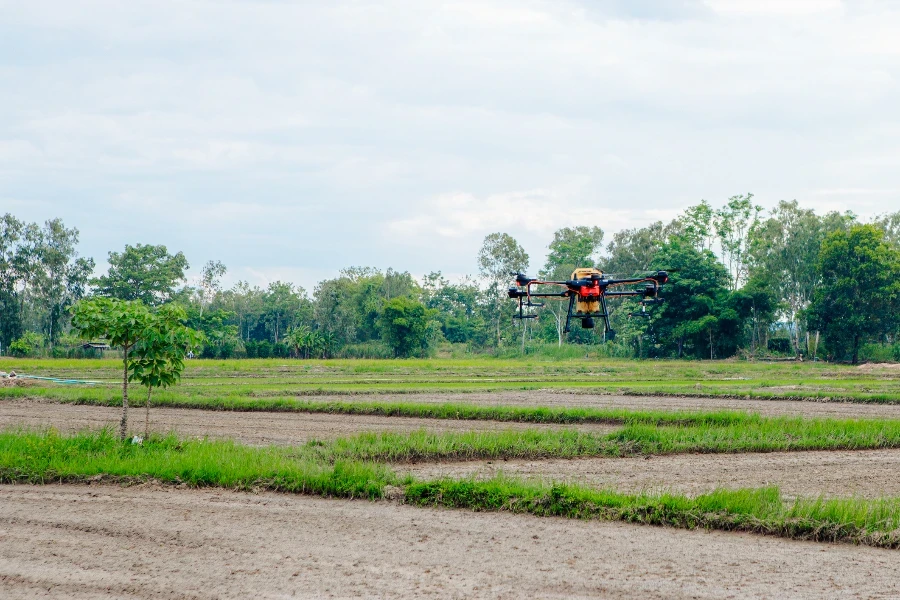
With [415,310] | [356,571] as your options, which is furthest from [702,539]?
[415,310]

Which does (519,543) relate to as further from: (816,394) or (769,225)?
(769,225)

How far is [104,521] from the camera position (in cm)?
1041

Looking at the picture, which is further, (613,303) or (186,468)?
(613,303)

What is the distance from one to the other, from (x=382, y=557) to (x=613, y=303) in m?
85.1

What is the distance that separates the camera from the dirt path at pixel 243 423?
1948 cm

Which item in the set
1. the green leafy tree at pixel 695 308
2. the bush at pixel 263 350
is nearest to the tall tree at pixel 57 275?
the bush at pixel 263 350

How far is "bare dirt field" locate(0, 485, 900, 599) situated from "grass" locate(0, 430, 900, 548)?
38 cm

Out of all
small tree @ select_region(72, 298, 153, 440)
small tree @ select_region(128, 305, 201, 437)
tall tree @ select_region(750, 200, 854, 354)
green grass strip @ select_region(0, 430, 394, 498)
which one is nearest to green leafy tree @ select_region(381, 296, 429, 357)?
tall tree @ select_region(750, 200, 854, 354)

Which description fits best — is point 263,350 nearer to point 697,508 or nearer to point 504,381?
point 504,381

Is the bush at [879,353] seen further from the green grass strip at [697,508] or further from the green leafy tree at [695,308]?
the green grass strip at [697,508]

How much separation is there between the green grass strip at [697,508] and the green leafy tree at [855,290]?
5629 centimetres

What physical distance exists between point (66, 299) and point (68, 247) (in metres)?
5.56

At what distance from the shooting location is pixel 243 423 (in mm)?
21984

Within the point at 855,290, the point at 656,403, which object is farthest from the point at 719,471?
the point at 855,290
